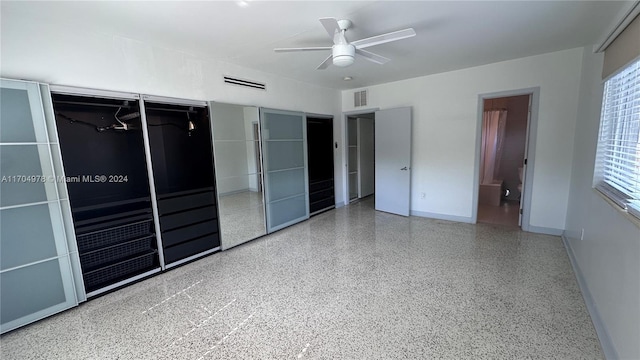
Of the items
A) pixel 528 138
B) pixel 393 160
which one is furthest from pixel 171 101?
pixel 528 138

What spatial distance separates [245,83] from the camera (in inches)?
143

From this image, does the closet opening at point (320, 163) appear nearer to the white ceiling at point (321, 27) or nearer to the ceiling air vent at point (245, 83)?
the ceiling air vent at point (245, 83)

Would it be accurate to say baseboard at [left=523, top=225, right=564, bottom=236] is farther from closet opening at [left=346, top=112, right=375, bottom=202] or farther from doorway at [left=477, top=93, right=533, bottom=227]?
closet opening at [left=346, top=112, right=375, bottom=202]

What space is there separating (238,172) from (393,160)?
285cm

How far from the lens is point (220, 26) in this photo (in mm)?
2375

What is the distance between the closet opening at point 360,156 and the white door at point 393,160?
34.0 inches

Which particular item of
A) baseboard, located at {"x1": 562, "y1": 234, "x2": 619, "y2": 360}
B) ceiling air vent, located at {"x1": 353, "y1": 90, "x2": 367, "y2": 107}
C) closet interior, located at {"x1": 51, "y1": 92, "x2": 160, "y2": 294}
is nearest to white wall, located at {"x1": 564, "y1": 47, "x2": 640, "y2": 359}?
baseboard, located at {"x1": 562, "y1": 234, "x2": 619, "y2": 360}

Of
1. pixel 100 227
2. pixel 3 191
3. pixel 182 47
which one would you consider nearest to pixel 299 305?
pixel 100 227

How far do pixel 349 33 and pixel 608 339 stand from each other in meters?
3.13

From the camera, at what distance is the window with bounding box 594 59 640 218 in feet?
5.67

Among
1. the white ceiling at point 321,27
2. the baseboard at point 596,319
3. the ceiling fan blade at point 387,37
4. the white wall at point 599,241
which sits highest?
the white ceiling at point 321,27

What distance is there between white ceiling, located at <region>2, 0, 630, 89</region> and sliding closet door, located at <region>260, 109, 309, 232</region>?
39.4 inches

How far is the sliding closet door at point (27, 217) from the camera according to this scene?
1974 mm

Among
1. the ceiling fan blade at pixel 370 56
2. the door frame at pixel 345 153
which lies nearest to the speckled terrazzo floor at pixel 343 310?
the ceiling fan blade at pixel 370 56
